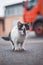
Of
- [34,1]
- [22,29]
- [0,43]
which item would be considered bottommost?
[0,43]

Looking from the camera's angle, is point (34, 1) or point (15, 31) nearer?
point (15, 31)

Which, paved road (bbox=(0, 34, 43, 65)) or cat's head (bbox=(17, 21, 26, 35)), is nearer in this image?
paved road (bbox=(0, 34, 43, 65))

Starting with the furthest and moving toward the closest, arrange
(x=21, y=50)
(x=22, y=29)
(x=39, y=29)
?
(x=39, y=29)
(x=21, y=50)
(x=22, y=29)

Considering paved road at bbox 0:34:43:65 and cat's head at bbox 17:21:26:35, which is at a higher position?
cat's head at bbox 17:21:26:35

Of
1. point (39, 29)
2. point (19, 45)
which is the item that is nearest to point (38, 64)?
point (19, 45)

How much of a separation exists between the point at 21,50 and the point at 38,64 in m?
1.16

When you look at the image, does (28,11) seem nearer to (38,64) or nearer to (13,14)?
(13,14)

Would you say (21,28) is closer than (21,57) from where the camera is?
No

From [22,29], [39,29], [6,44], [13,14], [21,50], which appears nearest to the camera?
[22,29]

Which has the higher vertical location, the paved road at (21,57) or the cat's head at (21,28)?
the cat's head at (21,28)

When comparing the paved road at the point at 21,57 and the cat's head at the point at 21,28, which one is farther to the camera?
the cat's head at the point at 21,28

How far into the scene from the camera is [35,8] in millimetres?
8133

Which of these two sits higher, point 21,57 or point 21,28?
point 21,28

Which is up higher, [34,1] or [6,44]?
[34,1]
